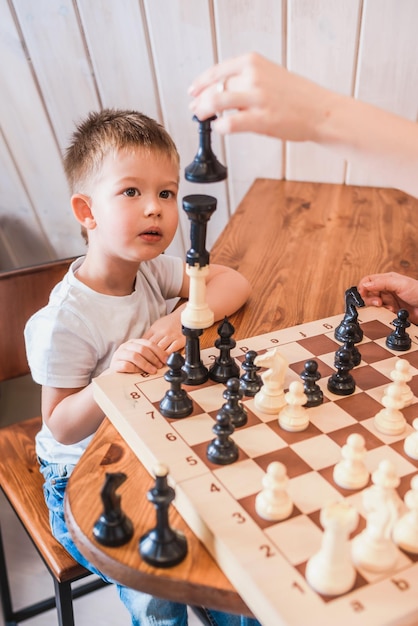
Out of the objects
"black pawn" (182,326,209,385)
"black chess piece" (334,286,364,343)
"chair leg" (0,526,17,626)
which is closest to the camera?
"black pawn" (182,326,209,385)

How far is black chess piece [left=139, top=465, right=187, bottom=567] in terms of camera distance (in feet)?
2.68

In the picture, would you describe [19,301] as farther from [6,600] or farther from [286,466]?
[286,466]

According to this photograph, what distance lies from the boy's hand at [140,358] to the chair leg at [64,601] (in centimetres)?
57

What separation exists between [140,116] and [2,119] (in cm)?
105

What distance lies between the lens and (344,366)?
1137 mm

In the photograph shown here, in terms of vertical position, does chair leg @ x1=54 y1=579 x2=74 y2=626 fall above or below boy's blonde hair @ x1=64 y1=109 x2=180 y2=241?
below

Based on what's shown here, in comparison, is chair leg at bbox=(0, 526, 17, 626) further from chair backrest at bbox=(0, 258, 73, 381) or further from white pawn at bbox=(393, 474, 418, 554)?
white pawn at bbox=(393, 474, 418, 554)

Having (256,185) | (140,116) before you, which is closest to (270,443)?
(140,116)

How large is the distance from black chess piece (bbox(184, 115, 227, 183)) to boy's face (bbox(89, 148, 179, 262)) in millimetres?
346

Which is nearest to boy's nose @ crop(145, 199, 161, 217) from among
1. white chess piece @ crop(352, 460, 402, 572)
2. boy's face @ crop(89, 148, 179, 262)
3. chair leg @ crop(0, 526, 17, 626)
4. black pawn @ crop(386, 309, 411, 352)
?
boy's face @ crop(89, 148, 179, 262)

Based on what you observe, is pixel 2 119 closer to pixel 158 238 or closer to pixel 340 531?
pixel 158 238

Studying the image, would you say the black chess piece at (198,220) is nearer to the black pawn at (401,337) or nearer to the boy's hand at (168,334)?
the boy's hand at (168,334)

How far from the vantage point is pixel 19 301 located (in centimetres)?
179

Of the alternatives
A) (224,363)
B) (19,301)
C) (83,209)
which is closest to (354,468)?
(224,363)
